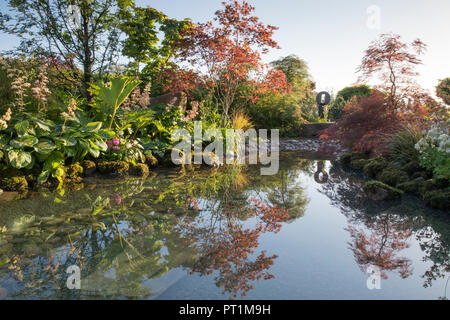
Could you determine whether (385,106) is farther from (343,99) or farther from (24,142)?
(343,99)

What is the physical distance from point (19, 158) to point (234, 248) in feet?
9.89

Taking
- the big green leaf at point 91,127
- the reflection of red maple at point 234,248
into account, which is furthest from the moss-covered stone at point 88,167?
the reflection of red maple at point 234,248

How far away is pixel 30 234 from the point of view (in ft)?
7.36

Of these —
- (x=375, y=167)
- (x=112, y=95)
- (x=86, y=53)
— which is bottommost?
(x=375, y=167)

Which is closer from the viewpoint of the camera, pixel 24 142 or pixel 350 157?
pixel 24 142

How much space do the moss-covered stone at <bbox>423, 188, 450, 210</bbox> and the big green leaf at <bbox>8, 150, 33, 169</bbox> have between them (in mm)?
4759

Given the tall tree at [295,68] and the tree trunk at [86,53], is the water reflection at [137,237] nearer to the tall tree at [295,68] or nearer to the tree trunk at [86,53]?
the tree trunk at [86,53]

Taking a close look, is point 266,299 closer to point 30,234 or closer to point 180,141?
point 30,234

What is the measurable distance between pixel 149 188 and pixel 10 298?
2.48m

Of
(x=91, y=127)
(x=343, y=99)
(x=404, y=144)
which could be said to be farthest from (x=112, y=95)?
(x=343, y=99)

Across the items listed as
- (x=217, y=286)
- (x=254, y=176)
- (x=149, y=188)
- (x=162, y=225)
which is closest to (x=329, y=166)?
(x=254, y=176)

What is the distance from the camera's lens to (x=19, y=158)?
3.45 metres

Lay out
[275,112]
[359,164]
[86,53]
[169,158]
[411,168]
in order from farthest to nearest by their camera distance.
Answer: [275,112], [86,53], [359,164], [169,158], [411,168]

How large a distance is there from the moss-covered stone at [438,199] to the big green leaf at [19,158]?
4.76 meters
